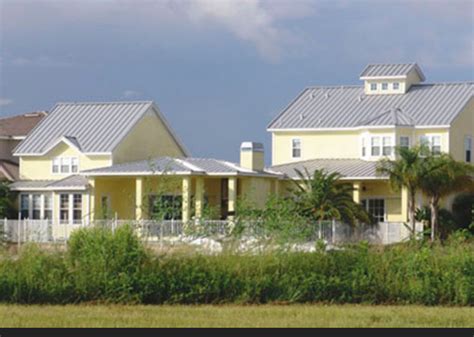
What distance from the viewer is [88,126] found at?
5488cm

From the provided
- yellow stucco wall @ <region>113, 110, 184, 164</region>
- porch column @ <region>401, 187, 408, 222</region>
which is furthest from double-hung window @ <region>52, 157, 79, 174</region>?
porch column @ <region>401, 187, 408, 222</region>

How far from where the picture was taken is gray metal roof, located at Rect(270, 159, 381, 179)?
1959 inches

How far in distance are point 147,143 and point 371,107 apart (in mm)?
11399

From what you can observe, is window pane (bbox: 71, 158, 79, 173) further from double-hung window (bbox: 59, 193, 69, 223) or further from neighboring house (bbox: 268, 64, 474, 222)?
neighboring house (bbox: 268, 64, 474, 222)

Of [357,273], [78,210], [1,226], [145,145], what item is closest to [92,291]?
[357,273]

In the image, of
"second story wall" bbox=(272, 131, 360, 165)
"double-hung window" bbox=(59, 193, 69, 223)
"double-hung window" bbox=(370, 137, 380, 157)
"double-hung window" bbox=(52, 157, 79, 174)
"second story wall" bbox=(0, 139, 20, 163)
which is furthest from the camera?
"second story wall" bbox=(0, 139, 20, 163)

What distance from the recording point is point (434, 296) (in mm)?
23328

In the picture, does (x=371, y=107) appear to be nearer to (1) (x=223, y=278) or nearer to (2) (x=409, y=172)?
(2) (x=409, y=172)

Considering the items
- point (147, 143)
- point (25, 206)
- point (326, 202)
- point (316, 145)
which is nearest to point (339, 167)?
point (316, 145)

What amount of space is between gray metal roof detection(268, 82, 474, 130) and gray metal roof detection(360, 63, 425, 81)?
1001mm

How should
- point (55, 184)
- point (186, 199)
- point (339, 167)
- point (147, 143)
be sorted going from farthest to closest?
point (147, 143) < point (339, 167) < point (55, 184) < point (186, 199)

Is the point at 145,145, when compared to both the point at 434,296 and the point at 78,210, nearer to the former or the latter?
the point at 78,210

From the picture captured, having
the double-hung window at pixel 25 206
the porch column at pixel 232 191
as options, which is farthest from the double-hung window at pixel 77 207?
the porch column at pixel 232 191

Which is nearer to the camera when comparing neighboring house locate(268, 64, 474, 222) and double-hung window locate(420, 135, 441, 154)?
neighboring house locate(268, 64, 474, 222)
